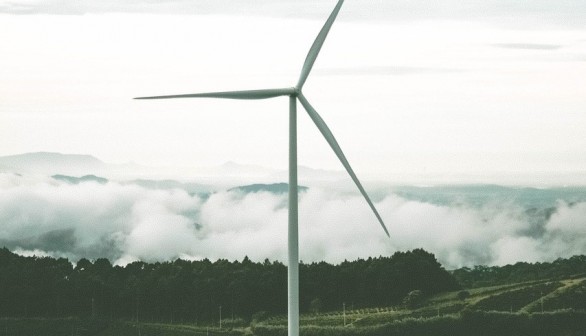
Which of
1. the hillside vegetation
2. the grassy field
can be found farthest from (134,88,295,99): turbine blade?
the hillside vegetation

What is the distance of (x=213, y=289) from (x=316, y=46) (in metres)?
104

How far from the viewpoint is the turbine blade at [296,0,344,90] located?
51406mm

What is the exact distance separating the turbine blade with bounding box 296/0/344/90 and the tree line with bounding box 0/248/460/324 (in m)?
93.4

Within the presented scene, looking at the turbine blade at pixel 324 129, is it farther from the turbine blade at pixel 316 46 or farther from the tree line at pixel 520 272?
the tree line at pixel 520 272

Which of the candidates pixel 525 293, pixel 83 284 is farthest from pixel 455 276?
pixel 83 284

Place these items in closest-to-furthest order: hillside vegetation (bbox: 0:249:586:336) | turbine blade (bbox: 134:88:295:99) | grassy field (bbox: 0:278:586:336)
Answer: turbine blade (bbox: 134:88:295:99)
grassy field (bbox: 0:278:586:336)
hillside vegetation (bbox: 0:249:586:336)

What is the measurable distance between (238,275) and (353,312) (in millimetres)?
23616

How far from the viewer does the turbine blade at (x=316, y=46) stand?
2024 inches

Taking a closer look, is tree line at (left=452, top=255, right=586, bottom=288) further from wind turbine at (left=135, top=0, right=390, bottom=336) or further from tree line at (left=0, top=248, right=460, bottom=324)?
wind turbine at (left=135, top=0, right=390, bottom=336)

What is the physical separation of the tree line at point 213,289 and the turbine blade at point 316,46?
93.4m

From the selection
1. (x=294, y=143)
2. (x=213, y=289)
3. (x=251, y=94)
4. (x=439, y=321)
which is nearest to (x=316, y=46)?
(x=251, y=94)

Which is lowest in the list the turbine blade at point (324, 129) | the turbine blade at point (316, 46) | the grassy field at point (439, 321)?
the grassy field at point (439, 321)

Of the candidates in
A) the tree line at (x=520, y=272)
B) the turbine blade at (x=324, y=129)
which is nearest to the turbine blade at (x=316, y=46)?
the turbine blade at (x=324, y=129)

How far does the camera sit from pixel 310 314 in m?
144
